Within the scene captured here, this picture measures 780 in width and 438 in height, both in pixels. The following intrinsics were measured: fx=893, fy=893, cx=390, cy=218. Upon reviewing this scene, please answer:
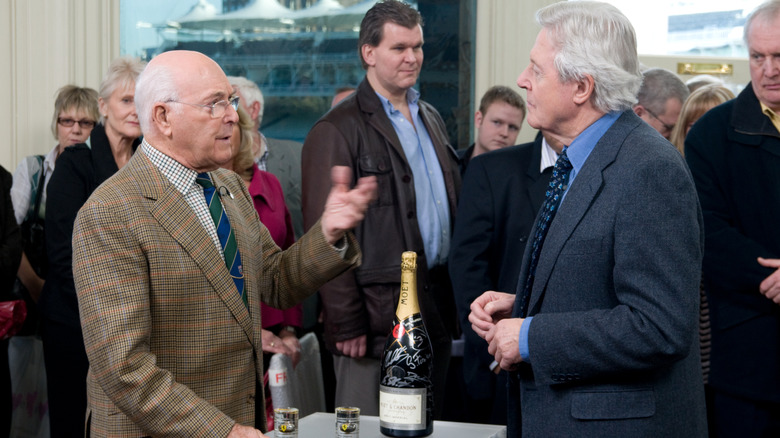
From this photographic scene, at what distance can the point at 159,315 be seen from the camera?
1728 mm

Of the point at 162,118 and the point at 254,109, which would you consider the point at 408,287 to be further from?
the point at 254,109

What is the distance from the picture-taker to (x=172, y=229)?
5.75ft

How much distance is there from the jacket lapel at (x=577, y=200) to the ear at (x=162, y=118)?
31.2 inches

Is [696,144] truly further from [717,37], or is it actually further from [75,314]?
[717,37]

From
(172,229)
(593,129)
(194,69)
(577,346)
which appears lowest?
(577,346)

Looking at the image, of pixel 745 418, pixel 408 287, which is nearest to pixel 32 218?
pixel 408 287

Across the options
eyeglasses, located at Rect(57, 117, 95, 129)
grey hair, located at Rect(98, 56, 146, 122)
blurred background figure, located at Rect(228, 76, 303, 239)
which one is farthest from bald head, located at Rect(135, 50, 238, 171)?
eyeglasses, located at Rect(57, 117, 95, 129)

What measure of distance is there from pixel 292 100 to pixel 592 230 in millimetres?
3376

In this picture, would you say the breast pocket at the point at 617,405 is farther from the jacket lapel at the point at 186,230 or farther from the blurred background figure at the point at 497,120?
the blurred background figure at the point at 497,120

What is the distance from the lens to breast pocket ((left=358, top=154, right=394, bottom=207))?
121 inches

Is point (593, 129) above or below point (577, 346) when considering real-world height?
above

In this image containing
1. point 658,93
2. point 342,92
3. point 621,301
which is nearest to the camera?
point 621,301

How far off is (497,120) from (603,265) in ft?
7.51

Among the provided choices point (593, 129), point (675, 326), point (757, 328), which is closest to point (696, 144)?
point (757, 328)
